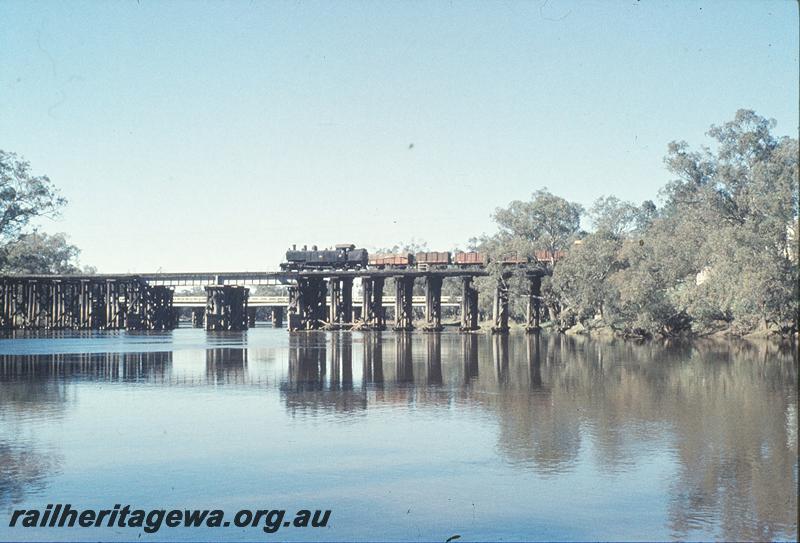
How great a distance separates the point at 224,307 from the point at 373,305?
24604 mm

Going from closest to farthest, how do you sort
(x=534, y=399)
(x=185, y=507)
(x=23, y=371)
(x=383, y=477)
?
(x=185, y=507) → (x=383, y=477) → (x=534, y=399) → (x=23, y=371)

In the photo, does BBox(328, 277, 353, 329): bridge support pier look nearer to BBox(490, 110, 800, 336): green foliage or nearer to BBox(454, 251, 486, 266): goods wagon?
BBox(454, 251, 486, 266): goods wagon

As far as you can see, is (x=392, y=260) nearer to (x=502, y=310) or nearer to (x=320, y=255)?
(x=320, y=255)

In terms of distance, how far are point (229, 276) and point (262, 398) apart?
85.0m

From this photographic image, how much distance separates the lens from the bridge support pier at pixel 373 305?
96.7m

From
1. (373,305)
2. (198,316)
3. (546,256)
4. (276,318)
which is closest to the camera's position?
(546,256)

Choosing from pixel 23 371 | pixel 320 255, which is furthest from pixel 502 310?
pixel 23 371

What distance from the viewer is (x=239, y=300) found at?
116 meters

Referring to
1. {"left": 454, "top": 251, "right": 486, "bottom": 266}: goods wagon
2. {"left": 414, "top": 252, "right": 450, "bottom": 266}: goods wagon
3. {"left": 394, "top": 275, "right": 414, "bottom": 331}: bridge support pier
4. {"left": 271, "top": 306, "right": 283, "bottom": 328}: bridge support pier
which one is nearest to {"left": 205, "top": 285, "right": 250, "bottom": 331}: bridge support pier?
{"left": 394, "top": 275, "right": 414, "bottom": 331}: bridge support pier

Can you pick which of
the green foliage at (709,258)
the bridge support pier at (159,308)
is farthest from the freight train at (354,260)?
→ the bridge support pier at (159,308)

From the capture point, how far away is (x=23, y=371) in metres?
38.0

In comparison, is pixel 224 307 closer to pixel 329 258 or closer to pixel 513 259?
pixel 329 258

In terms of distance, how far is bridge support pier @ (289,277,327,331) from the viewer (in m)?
100

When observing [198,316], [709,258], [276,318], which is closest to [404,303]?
[709,258]
